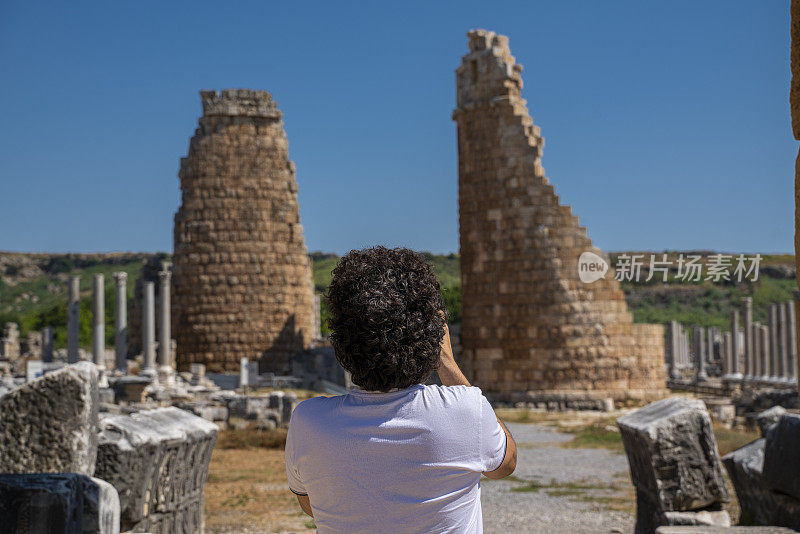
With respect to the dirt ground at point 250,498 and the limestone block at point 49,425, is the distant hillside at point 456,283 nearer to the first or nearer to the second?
the dirt ground at point 250,498

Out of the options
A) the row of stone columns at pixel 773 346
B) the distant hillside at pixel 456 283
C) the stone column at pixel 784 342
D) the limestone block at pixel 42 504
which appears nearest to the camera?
the limestone block at pixel 42 504

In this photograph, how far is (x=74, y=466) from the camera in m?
4.42

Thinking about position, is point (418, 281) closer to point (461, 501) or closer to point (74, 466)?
point (461, 501)

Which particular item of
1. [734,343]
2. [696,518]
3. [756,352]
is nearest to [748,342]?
[756,352]

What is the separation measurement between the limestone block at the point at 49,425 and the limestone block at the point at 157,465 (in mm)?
447

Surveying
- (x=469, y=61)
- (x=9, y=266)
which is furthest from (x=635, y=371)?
(x=9, y=266)

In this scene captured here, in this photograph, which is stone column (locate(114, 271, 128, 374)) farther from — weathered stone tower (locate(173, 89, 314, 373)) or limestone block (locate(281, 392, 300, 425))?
limestone block (locate(281, 392, 300, 425))

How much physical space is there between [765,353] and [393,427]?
92.8 feet

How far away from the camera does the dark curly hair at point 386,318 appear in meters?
2.33

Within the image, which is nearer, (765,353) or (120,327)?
(120,327)

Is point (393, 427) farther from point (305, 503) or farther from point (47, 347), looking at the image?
point (47, 347)

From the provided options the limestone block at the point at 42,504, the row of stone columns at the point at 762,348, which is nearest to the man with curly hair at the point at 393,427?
the limestone block at the point at 42,504

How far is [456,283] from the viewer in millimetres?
82625

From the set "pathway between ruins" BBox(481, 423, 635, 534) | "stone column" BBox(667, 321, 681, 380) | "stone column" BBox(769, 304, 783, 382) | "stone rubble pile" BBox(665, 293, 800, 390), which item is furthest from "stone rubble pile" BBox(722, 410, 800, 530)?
"stone column" BBox(667, 321, 681, 380)
